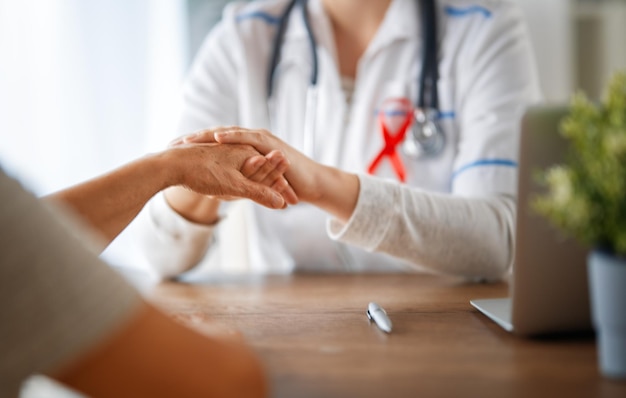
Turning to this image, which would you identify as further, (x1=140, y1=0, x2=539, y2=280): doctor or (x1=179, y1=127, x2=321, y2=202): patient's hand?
(x1=140, y1=0, x2=539, y2=280): doctor

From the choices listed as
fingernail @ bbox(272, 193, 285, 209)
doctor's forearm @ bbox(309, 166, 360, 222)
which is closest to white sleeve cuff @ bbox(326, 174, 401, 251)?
doctor's forearm @ bbox(309, 166, 360, 222)

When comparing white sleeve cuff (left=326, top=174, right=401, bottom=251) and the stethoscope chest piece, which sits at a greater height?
the stethoscope chest piece

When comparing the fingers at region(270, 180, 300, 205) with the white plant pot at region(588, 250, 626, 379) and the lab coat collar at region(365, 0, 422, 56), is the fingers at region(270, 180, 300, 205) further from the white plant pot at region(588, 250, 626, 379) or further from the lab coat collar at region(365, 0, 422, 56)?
the white plant pot at region(588, 250, 626, 379)

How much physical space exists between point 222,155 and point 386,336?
508 mm

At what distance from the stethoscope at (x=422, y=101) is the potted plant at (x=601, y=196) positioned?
3.11 feet

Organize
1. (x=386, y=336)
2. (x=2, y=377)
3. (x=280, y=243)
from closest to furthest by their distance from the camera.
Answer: (x=2, y=377) < (x=386, y=336) < (x=280, y=243)

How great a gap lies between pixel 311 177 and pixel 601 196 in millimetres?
705

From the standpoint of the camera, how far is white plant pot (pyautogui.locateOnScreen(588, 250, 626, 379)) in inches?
22.9

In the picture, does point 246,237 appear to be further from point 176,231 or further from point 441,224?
point 441,224

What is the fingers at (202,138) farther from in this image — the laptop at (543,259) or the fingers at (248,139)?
the laptop at (543,259)

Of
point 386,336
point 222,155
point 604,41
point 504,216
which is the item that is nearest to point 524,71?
point 504,216

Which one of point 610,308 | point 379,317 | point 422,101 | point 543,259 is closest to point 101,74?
point 422,101

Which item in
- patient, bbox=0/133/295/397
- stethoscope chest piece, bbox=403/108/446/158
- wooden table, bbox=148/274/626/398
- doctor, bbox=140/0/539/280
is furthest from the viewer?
stethoscope chest piece, bbox=403/108/446/158

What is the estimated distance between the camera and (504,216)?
135 centimetres
